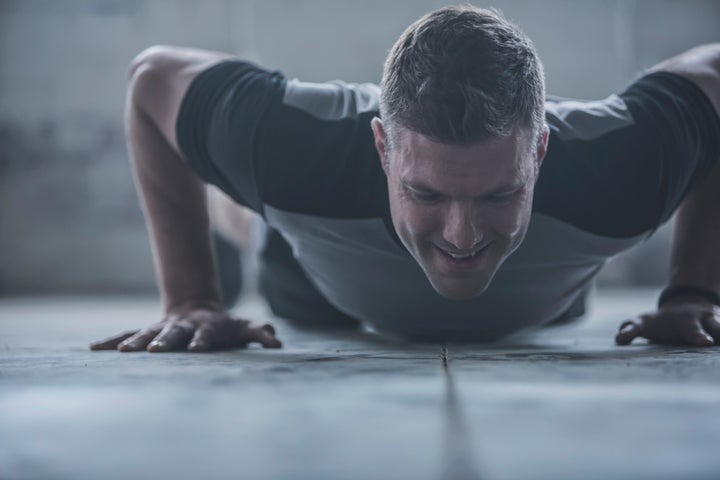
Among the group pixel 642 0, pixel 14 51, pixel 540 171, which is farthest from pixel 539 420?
pixel 14 51

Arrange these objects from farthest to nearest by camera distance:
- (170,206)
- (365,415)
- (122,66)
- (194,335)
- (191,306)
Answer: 1. (122,66)
2. (170,206)
3. (191,306)
4. (194,335)
5. (365,415)

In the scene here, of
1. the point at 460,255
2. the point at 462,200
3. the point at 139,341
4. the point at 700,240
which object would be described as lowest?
the point at 139,341

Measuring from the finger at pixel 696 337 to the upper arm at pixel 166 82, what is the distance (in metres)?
1.02

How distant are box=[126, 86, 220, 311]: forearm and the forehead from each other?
0.59 meters

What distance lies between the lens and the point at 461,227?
1.25 metres

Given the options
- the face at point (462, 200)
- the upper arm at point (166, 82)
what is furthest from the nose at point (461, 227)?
the upper arm at point (166, 82)

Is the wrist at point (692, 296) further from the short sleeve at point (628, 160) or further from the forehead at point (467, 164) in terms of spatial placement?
the forehead at point (467, 164)

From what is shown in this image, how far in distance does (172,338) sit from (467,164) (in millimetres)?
611

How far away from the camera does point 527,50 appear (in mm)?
1359

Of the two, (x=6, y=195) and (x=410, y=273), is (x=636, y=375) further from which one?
(x=6, y=195)

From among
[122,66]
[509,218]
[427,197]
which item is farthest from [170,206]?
[122,66]

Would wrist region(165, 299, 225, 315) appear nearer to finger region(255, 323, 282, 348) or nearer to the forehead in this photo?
finger region(255, 323, 282, 348)

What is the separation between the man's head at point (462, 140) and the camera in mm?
1249

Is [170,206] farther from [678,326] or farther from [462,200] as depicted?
[678,326]
